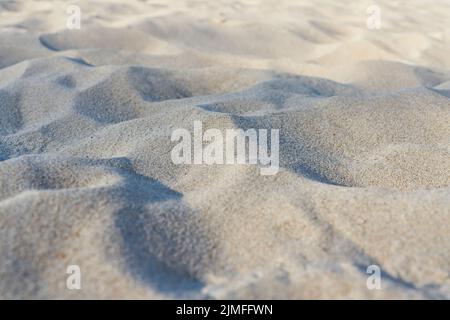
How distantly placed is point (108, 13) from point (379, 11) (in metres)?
2.33

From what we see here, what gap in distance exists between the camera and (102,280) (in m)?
0.89

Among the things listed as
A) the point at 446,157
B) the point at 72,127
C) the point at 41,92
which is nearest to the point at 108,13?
the point at 41,92

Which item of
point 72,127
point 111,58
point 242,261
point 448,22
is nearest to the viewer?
point 242,261

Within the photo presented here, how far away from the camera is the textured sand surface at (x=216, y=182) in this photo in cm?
92

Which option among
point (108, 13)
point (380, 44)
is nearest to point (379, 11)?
point (380, 44)

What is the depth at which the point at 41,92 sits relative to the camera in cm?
194

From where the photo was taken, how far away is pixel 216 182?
1.26m

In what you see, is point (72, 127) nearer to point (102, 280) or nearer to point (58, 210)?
point (58, 210)

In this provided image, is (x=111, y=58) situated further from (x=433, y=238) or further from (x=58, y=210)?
(x=433, y=238)

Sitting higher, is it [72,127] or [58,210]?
[58,210]

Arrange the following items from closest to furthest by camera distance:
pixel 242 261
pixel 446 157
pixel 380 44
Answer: pixel 242 261
pixel 446 157
pixel 380 44

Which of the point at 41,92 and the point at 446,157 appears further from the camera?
the point at 41,92

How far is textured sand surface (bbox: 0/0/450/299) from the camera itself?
0.92m
